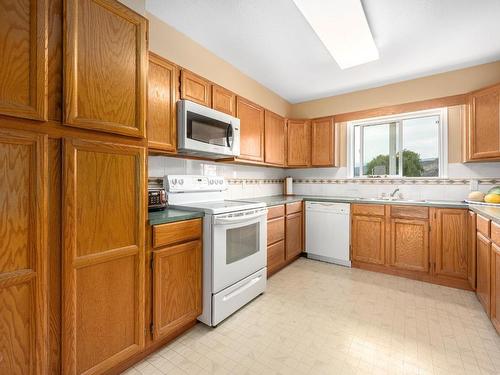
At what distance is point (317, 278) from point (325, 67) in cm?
250

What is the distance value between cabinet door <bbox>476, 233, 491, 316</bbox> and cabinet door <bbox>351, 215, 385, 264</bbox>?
0.86m

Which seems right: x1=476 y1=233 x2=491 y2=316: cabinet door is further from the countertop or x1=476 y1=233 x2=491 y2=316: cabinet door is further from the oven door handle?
the oven door handle

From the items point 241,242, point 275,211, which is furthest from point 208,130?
point 275,211

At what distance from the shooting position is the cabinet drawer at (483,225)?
184 centimetres

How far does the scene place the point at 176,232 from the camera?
1.62 m

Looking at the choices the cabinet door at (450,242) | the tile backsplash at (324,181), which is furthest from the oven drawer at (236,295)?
the cabinet door at (450,242)

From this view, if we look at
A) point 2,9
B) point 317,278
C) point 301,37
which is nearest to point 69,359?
point 2,9

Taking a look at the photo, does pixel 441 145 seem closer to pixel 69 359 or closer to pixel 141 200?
pixel 141 200

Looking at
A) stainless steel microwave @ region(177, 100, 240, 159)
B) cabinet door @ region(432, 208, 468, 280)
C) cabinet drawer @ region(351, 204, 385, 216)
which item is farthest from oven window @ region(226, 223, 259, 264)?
cabinet door @ region(432, 208, 468, 280)

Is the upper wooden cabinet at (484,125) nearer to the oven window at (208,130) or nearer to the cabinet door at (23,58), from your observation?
the oven window at (208,130)

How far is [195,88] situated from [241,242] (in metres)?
1.44

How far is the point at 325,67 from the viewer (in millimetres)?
2838

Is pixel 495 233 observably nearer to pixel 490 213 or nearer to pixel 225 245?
pixel 490 213

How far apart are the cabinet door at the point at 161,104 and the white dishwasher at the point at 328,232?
7.16 feet
